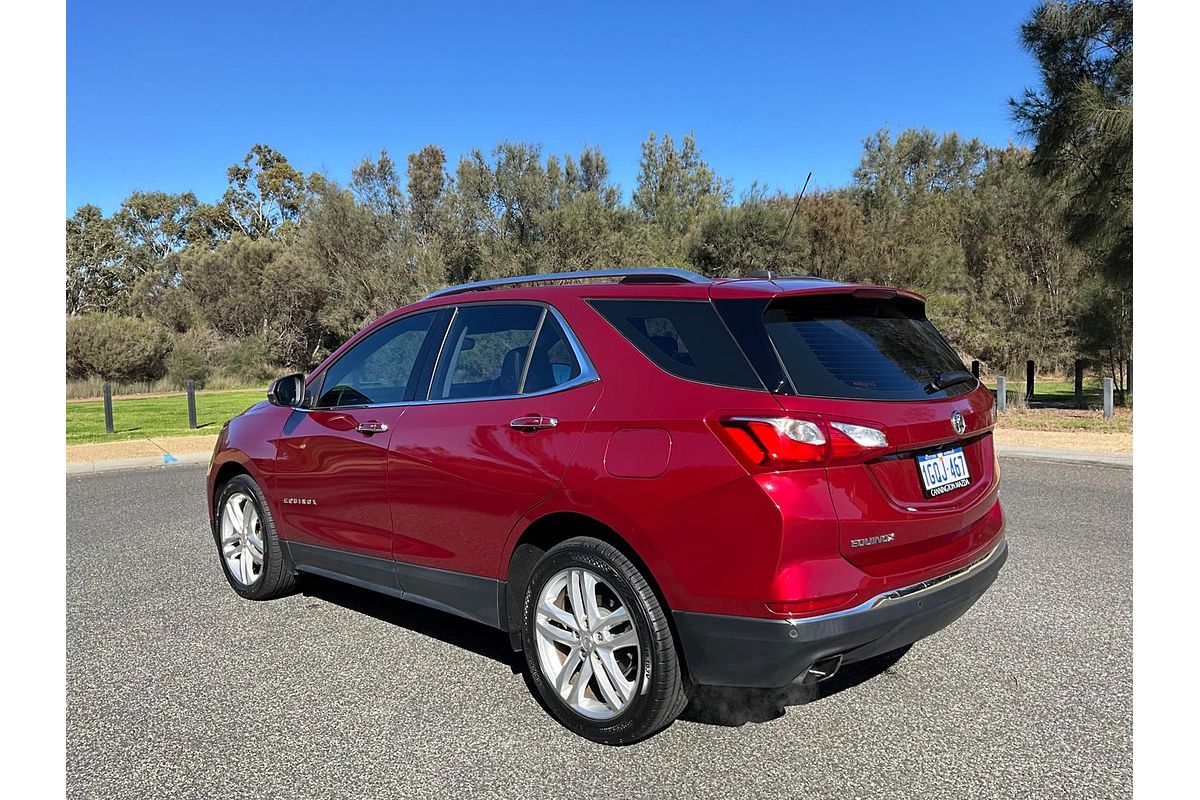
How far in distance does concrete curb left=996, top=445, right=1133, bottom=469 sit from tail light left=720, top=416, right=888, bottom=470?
987 cm

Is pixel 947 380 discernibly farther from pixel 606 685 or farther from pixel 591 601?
pixel 606 685

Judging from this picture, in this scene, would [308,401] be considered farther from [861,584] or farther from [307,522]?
[861,584]

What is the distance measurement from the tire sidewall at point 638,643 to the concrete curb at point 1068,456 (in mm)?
10120

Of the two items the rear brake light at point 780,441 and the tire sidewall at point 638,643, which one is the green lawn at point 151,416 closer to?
the tire sidewall at point 638,643

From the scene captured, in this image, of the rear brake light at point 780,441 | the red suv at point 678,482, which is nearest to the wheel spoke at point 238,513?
the red suv at point 678,482

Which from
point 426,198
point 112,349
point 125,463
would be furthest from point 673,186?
point 125,463

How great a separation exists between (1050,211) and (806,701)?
79.2ft

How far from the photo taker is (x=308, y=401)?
5.00 meters

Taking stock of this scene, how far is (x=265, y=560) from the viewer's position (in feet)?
17.1

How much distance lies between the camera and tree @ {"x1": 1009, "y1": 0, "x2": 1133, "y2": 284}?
52.6ft

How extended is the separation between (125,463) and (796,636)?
1237 cm

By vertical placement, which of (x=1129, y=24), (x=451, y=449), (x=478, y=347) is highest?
(x=1129, y=24)
